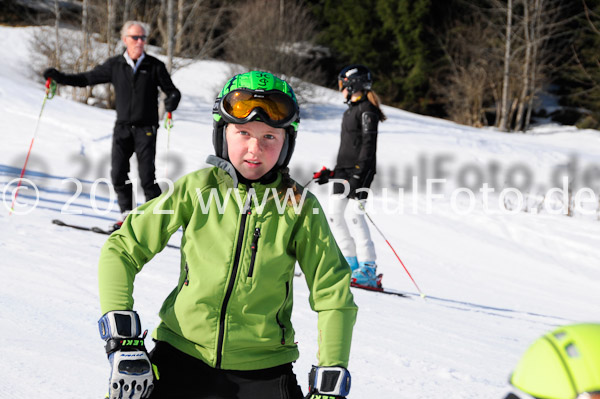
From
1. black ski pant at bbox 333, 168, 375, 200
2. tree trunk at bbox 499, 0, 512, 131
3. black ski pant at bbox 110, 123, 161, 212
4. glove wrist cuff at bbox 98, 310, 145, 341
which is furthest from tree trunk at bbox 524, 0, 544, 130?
glove wrist cuff at bbox 98, 310, 145, 341

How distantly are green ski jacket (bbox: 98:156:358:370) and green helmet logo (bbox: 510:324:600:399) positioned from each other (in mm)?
813

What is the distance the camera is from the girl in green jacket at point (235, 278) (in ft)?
6.68

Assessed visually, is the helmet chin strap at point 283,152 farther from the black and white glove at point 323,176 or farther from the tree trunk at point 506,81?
the tree trunk at point 506,81

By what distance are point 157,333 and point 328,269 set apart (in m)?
0.65

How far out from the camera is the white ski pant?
20.4 feet

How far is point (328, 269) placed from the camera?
2.09 meters

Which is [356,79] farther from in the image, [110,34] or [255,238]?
[110,34]

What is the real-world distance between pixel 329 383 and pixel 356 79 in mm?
4632

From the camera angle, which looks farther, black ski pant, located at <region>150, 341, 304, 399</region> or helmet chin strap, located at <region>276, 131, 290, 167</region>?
helmet chin strap, located at <region>276, 131, 290, 167</region>

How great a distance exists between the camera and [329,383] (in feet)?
6.15

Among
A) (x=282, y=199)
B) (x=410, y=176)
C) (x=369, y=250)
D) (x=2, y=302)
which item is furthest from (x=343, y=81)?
(x=410, y=176)

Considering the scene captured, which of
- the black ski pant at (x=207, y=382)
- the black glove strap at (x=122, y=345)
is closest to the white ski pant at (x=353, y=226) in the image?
the black ski pant at (x=207, y=382)

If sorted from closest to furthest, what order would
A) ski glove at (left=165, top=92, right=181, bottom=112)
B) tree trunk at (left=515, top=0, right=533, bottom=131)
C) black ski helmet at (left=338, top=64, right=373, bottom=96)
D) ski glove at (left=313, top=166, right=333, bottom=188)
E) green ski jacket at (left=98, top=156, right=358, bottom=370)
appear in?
1. green ski jacket at (left=98, top=156, right=358, bottom=370)
2. black ski helmet at (left=338, top=64, right=373, bottom=96)
3. ski glove at (left=313, top=166, right=333, bottom=188)
4. ski glove at (left=165, top=92, right=181, bottom=112)
5. tree trunk at (left=515, top=0, right=533, bottom=131)

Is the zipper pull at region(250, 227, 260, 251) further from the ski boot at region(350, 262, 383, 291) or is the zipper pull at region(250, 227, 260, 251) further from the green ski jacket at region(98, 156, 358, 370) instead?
the ski boot at region(350, 262, 383, 291)
